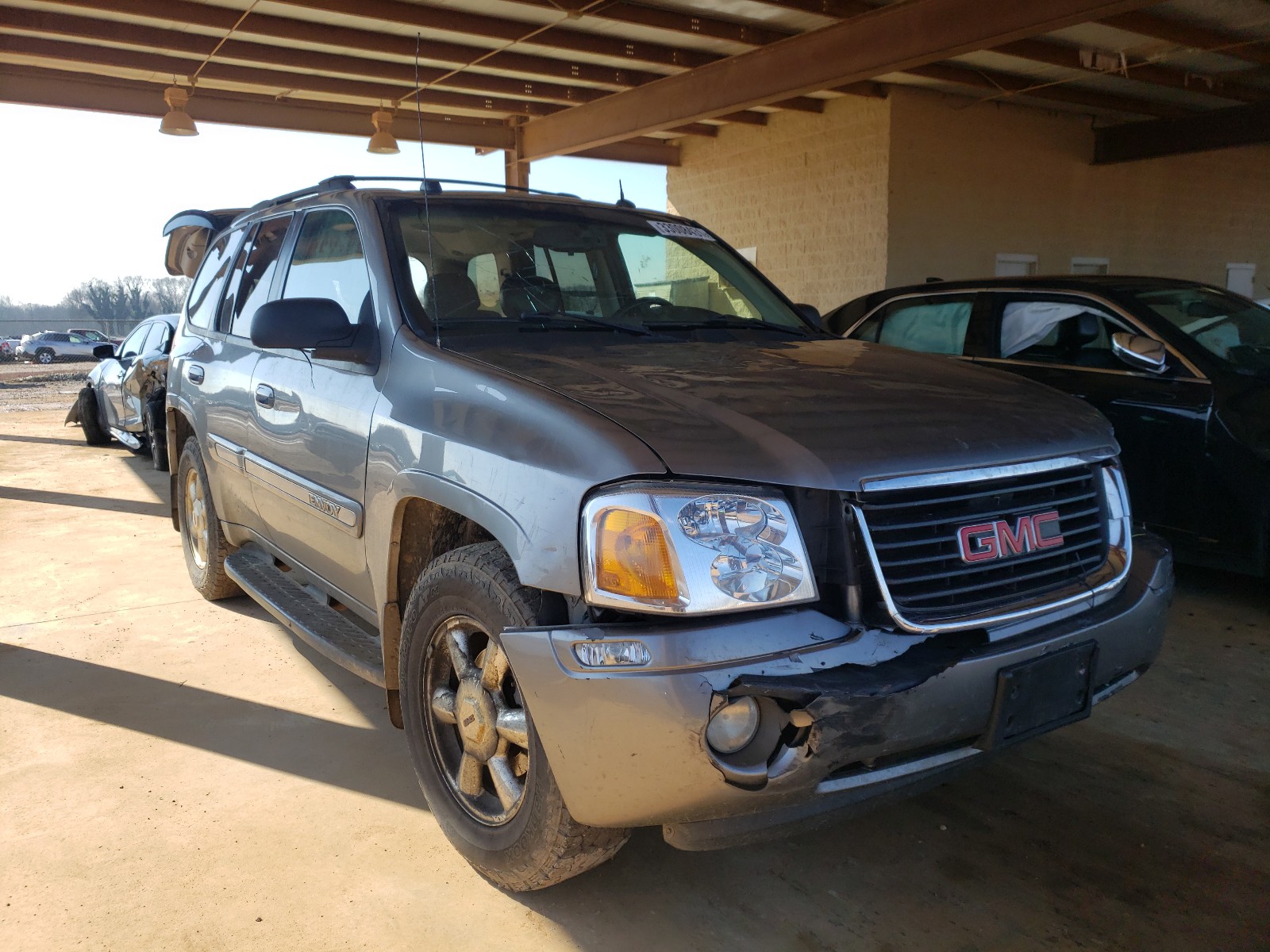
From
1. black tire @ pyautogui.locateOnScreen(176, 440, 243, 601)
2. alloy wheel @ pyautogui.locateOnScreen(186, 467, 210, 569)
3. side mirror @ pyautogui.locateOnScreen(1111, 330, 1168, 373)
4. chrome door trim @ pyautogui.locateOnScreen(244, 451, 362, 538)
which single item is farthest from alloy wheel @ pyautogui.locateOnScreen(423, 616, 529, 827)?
side mirror @ pyautogui.locateOnScreen(1111, 330, 1168, 373)

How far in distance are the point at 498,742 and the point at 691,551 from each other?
82 centimetres

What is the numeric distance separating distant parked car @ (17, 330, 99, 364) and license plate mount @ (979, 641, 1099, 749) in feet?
119

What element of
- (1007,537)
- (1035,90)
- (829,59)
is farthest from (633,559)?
(1035,90)

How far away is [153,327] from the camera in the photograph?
10062mm

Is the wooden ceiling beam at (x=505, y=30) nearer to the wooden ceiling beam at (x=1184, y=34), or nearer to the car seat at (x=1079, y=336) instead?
the wooden ceiling beam at (x=1184, y=34)

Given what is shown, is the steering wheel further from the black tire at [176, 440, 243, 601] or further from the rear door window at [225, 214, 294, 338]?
the black tire at [176, 440, 243, 601]

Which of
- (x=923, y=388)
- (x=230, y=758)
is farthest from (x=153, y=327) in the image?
(x=923, y=388)

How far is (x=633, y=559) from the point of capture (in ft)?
6.47

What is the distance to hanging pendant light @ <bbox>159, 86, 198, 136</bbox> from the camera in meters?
11.1

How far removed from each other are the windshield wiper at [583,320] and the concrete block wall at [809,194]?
9.45 meters

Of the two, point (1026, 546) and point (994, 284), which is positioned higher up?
point (994, 284)

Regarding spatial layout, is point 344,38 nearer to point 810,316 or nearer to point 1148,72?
point 810,316

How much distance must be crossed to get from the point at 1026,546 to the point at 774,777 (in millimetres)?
859

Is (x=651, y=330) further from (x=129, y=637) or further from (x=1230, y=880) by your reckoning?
(x=129, y=637)
